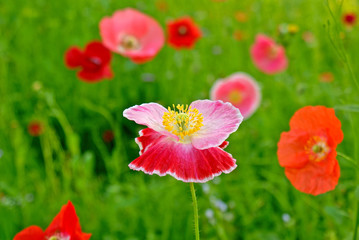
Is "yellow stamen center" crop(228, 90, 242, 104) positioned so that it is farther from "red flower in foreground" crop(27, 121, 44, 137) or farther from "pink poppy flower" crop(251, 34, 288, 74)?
"red flower in foreground" crop(27, 121, 44, 137)

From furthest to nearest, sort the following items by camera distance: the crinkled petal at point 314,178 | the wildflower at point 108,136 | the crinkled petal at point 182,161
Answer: the wildflower at point 108,136 → the crinkled petal at point 314,178 → the crinkled petal at point 182,161

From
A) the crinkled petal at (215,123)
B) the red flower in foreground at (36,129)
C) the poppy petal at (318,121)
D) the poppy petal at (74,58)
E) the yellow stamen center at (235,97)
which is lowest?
the red flower in foreground at (36,129)

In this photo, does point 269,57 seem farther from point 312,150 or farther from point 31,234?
point 31,234

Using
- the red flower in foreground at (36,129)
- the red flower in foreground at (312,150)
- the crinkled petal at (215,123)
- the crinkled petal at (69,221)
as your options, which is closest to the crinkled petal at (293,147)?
the red flower in foreground at (312,150)

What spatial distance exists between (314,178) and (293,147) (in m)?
0.08

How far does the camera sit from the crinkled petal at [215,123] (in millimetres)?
584

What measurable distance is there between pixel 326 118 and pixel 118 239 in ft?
2.58

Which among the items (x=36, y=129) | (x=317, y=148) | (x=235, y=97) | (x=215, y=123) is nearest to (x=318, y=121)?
(x=317, y=148)

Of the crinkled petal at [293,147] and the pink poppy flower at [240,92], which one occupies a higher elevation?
the crinkled petal at [293,147]

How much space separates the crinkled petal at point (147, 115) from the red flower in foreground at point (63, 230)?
0.51 feet

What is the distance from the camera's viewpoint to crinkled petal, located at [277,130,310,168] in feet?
2.58

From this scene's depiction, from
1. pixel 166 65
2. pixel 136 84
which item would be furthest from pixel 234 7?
→ pixel 136 84

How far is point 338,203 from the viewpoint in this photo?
135 centimetres

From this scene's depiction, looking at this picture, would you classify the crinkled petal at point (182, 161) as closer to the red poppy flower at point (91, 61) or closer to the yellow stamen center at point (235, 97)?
the red poppy flower at point (91, 61)
